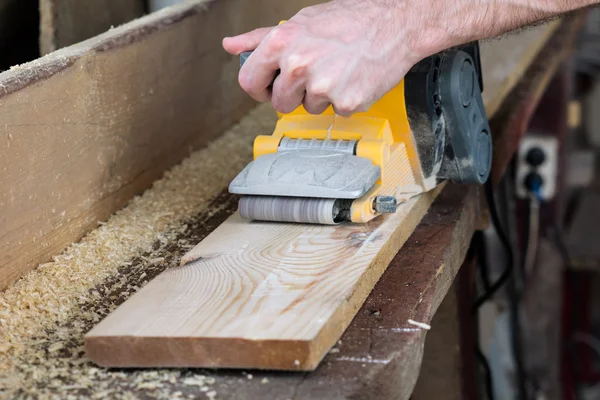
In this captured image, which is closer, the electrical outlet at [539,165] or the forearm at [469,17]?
the forearm at [469,17]

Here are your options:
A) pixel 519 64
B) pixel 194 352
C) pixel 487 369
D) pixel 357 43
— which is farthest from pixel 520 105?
pixel 194 352

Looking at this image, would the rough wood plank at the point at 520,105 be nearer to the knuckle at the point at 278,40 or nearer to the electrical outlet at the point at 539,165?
the electrical outlet at the point at 539,165

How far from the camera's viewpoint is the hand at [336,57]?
1.07 metres

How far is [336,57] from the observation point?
3.52ft

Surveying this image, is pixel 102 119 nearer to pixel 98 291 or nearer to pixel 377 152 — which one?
pixel 98 291

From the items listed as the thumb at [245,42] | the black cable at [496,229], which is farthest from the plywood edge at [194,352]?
the black cable at [496,229]

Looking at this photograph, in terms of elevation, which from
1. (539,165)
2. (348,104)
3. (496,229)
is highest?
(348,104)

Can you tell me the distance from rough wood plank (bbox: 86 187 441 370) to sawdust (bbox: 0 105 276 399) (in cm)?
4

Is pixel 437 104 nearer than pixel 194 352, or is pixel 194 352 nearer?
pixel 194 352

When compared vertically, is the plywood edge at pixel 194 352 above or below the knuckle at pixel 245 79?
below

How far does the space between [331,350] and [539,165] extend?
211 centimetres

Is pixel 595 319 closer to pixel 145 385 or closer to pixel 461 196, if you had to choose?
pixel 461 196

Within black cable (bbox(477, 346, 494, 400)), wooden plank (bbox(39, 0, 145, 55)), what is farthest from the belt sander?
black cable (bbox(477, 346, 494, 400))

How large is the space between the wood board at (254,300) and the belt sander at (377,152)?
4 centimetres
